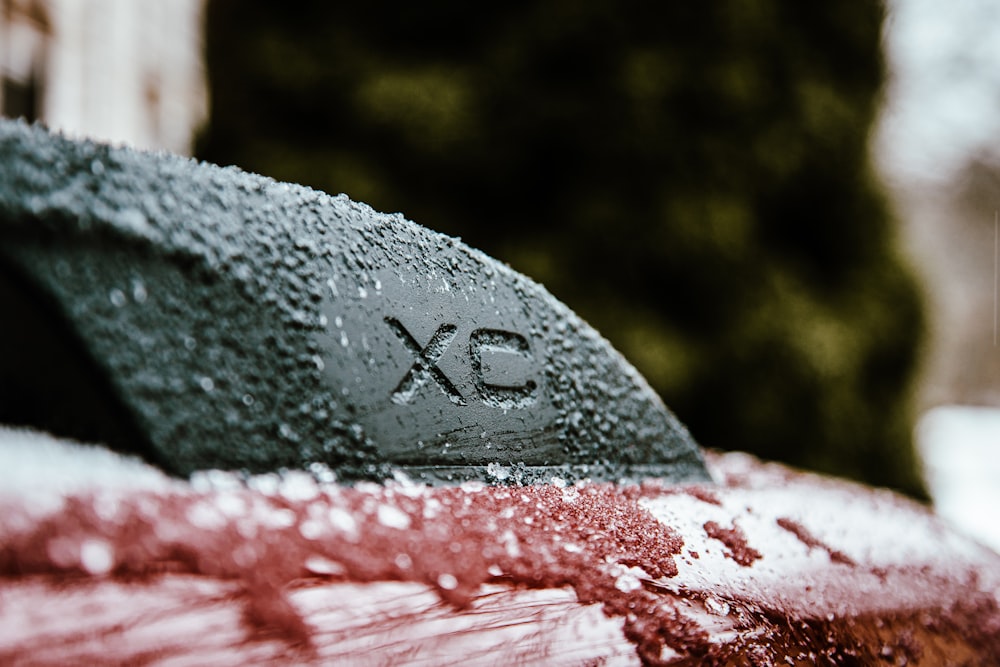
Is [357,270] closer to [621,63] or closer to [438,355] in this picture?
[438,355]

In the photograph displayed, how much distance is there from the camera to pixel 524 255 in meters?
2.85

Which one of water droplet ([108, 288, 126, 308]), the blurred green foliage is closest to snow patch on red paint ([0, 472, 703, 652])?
water droplet ([108, 288, 126, 308])

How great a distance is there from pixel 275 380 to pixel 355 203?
8.5 inches

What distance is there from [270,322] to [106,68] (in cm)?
404

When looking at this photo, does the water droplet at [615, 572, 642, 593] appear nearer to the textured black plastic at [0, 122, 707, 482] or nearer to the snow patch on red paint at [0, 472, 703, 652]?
the snow patch on red paint at [0, 472, 703, 652]

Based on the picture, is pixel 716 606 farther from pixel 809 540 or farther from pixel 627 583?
pixel 809 540

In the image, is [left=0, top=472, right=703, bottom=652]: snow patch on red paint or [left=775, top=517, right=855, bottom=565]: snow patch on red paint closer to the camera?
[left=0, top=472, right=703, bottom=652]: snow patch on red paint

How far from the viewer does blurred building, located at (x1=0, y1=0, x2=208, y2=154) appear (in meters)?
3.09

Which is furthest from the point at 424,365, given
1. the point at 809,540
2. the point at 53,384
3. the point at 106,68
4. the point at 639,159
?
the point at 106,68

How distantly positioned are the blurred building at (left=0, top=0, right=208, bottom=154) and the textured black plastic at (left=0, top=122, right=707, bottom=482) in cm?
247

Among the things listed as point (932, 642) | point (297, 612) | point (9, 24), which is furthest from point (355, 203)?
point (9, 24)

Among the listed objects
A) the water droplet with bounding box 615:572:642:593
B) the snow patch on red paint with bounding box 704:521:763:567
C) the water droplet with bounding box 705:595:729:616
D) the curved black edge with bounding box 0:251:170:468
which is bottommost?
the water droplet with bounding box 705:595:729:616

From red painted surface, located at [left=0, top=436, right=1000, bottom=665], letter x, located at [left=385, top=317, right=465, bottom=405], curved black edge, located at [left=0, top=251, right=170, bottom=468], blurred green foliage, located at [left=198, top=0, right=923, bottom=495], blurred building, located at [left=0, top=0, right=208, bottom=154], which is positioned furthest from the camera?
blurred building, located at [left=0, top=0, right=208, bottom=154]

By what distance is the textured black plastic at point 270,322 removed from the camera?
0.50 meters
